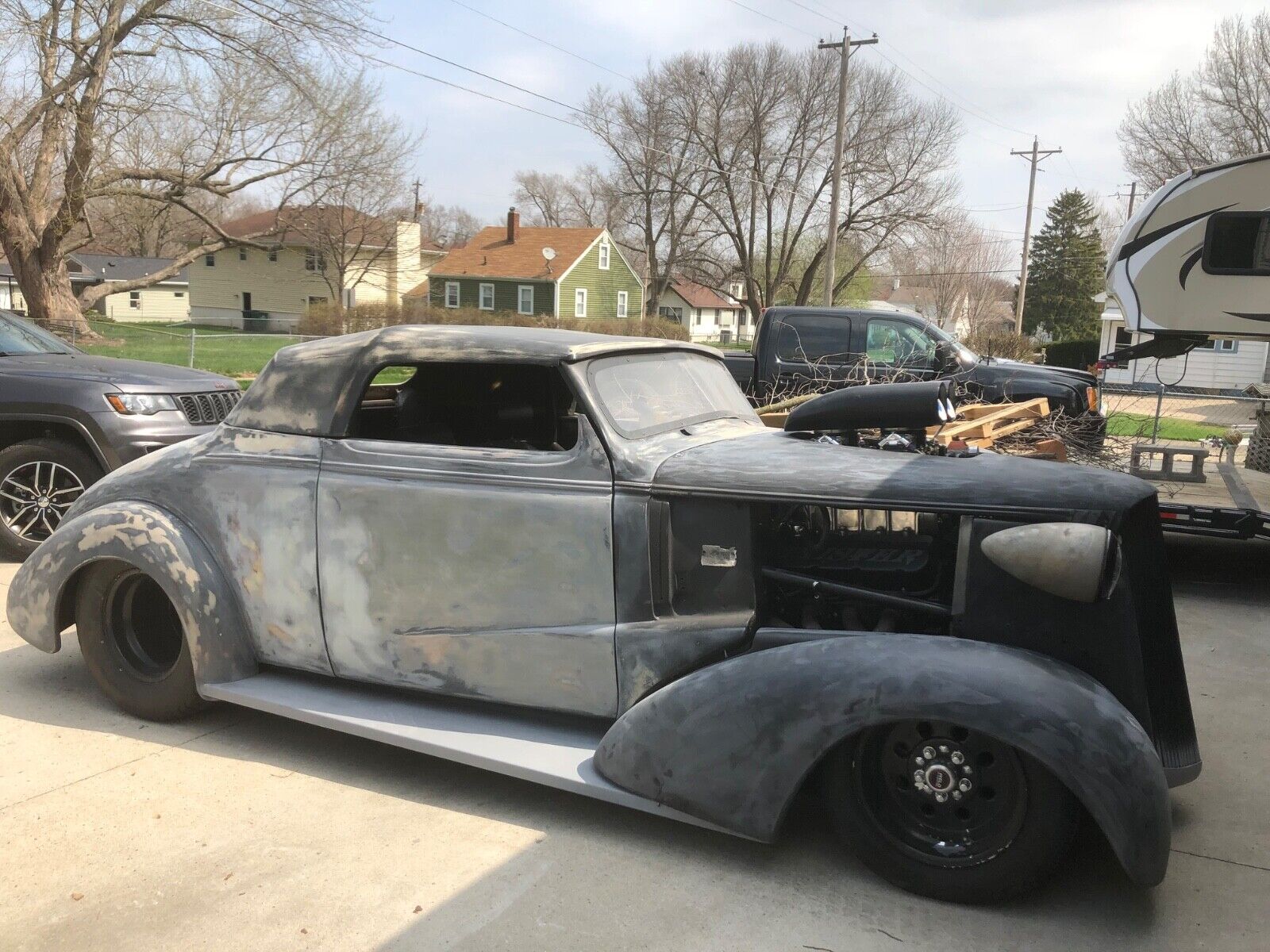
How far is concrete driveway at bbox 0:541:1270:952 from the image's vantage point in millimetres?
2848

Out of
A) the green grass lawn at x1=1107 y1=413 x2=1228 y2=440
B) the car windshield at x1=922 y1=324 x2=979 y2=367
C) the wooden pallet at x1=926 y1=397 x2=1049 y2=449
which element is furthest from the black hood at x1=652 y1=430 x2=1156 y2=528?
the green grass lawn at x1=1107 y1=413 x2=1228 y2=440

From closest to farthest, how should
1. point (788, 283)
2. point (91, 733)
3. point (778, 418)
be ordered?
1. point (91, 733)
2. point (778, 418)
3. point (788, 283)

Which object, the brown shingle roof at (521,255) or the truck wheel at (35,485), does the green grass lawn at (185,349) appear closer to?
the truck wheel at (35,485)

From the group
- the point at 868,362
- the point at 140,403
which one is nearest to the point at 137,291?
the point at 140,403

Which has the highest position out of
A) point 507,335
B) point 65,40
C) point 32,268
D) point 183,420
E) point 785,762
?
point 65,40

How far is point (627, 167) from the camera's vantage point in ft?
163

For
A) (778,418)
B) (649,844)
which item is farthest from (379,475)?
(778,418)

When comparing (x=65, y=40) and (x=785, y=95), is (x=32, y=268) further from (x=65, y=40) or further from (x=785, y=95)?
(x=785, y=95)

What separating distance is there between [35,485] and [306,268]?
5474 cm

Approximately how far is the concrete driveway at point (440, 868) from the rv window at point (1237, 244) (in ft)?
13.7

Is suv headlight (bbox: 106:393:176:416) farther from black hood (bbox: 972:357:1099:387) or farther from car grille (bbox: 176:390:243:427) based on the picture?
black hood (bbox: 972:357:1099:387)

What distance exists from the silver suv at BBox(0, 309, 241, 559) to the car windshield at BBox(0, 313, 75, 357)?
0.74 feet

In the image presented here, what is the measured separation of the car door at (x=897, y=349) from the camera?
10.4 metres

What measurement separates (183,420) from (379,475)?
444 cm
